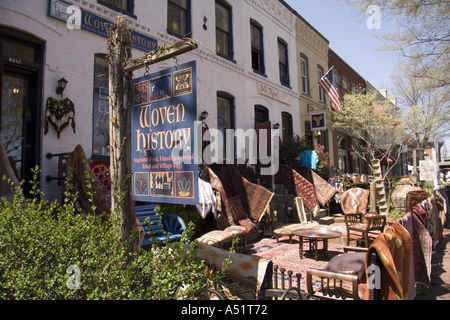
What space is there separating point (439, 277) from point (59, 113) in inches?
294

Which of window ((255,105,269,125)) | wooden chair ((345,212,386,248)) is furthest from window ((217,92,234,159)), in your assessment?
wooden chair ((345,212,386,248))

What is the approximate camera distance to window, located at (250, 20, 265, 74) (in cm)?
1259

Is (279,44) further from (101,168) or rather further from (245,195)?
(101,168)

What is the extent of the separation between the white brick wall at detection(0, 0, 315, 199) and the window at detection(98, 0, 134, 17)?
0.46 feet

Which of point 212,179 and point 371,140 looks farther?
point 371,140

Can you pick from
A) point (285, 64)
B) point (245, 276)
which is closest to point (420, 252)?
point (245, 276)

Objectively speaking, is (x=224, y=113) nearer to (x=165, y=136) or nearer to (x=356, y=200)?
(x=356, y=200)

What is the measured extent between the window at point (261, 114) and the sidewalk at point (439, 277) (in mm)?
→ 6888

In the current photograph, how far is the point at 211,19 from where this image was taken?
10.4 meters

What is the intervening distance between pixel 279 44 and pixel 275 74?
1.83 m

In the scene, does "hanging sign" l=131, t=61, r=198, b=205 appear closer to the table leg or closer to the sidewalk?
the sidewalk

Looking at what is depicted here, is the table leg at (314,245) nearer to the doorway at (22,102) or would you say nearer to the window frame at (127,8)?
the doorway at (22,102)
